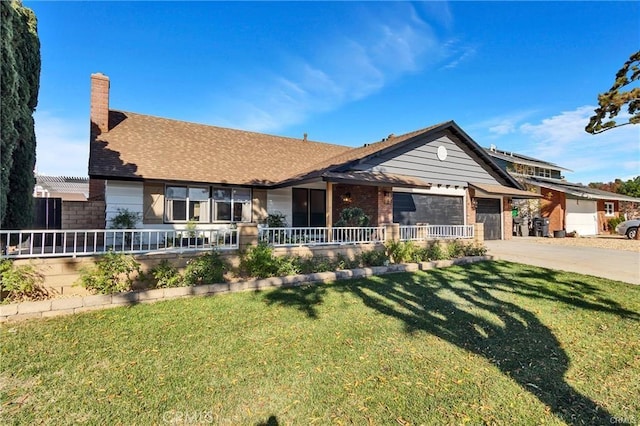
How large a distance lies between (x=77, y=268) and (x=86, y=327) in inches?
63.8

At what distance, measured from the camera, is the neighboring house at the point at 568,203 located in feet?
69.2

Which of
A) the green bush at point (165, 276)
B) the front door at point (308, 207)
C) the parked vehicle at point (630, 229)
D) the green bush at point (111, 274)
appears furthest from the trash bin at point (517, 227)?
the green bush at point (111, 274)

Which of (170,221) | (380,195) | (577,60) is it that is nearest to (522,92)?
(577,60)

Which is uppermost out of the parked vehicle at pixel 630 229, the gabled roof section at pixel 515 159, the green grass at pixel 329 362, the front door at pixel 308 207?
the gabled roof section at pixel 515 159

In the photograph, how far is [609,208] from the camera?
25703 millimetres

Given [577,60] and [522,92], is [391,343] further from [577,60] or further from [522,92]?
[522,92]

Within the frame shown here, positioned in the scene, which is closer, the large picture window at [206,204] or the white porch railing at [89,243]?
the white porch railing at [89,243]

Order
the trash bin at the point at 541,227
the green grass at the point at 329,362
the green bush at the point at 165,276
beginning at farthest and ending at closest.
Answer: the trash bin at the point at 541,227
the green bush at the point at 165,276
the green grass at the point at 329,362

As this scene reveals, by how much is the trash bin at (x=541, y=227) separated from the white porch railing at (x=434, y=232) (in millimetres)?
12166

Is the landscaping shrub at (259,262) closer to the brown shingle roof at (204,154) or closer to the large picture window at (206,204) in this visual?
the brown shingle roof at (204,154)

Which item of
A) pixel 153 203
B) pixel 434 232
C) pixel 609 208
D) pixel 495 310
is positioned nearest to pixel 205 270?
pixel 153 203

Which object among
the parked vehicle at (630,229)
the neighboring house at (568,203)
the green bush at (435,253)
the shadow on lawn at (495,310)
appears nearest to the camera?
the shadow on lawn at (495,310)

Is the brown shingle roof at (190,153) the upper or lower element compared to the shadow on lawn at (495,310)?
upper

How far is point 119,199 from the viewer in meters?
9.99
